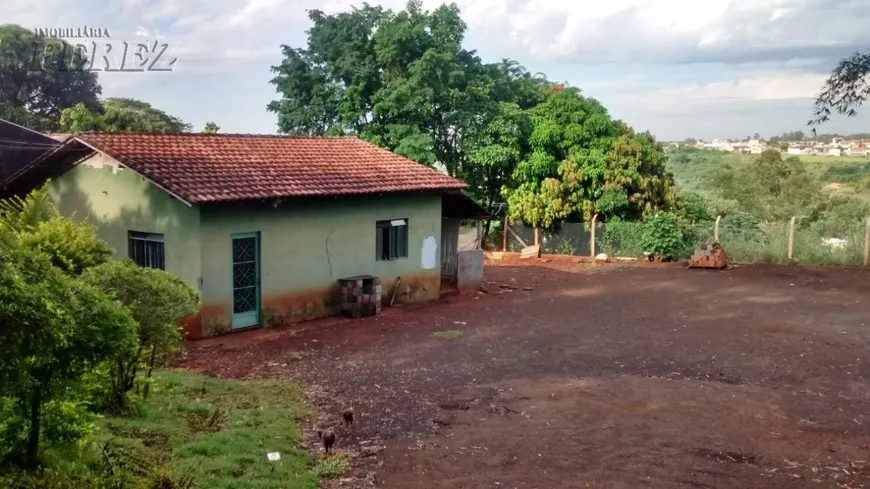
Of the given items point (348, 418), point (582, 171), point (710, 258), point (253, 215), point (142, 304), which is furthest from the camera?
point (582, 171)

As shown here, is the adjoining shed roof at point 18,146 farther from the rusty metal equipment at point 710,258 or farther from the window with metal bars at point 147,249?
the rusty metal equipment at point 710,258

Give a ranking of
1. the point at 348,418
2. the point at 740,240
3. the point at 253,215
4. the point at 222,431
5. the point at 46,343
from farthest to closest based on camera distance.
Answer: the point at 740,240 → the point at 253,215 → the point at 348,418 → the point at 222,431 → the point at 46,343

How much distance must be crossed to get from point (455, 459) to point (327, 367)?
458cm

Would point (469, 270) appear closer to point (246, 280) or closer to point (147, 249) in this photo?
point (246, 280)

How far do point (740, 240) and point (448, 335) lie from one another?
15.2 meters

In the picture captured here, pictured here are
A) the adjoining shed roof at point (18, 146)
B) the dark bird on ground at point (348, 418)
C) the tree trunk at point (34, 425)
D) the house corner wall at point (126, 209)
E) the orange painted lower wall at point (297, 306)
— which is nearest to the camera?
the tree trunk at point (34, 425)

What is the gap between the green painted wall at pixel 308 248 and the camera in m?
14.4

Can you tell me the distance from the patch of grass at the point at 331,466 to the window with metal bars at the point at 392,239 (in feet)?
33.1

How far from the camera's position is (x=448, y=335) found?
14.4m

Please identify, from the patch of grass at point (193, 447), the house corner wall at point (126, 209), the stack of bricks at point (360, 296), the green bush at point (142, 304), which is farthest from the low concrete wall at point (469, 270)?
the green bush at point (142, 304)

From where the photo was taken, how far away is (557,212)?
28016mm

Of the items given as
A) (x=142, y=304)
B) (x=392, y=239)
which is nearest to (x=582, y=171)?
(x=392, y=239)

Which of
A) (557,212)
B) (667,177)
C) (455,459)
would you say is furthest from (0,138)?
(667,177)

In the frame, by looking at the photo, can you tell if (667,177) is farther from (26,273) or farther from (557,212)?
(26,273)
